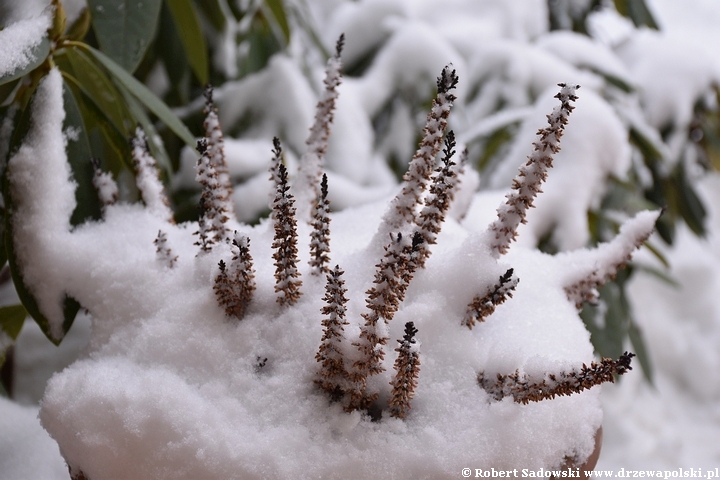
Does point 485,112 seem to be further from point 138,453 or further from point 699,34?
point 699,34

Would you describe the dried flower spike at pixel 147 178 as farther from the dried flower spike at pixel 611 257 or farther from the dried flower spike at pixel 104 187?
the dried flower spike at pixel 611 257

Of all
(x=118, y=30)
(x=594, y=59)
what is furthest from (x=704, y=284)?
(x=118, y=30)

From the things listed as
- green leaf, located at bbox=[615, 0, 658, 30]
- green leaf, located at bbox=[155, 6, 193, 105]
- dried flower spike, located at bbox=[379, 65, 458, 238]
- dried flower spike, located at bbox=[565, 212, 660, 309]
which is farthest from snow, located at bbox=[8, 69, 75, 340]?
green leaf, located at bbox=[615, 0, 658, 30]

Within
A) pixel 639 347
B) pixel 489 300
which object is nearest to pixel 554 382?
pixel 489 300

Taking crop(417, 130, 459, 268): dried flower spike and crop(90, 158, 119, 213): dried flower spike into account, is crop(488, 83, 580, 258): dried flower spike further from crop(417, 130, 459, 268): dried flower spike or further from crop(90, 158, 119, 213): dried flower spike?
crop(90, 158, 119, 213): dried flower spike

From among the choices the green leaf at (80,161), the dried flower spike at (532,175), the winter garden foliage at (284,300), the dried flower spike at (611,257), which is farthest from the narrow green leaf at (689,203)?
the green leaf at (80,161)

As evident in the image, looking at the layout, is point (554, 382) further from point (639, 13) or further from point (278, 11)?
point (639, 13)
